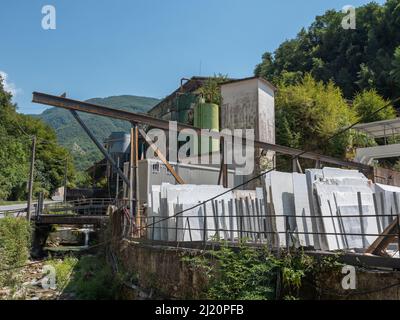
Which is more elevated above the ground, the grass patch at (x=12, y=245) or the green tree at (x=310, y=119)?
the green tree at (x=310, y=119)

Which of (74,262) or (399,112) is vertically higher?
(399,112)

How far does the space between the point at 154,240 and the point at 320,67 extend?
38592 millimetres

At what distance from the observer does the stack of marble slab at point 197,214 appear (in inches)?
396

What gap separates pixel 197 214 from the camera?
10641 mm

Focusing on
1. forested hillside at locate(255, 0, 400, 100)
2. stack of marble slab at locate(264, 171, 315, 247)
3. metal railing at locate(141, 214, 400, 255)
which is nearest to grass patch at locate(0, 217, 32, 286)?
metal railing at locate(141, 214, 400, 255)

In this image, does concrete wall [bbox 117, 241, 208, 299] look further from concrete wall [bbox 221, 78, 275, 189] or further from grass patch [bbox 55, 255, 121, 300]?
concrete wall [bbox 221, 78, 275, 189]

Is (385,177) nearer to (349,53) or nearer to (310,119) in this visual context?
(310,119)

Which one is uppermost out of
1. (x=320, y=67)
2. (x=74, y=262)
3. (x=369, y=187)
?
(x=320, y=67)

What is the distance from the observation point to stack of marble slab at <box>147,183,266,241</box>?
10.0 metres

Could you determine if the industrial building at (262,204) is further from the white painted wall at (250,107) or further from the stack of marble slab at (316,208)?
the white painted wall at (250,107)
